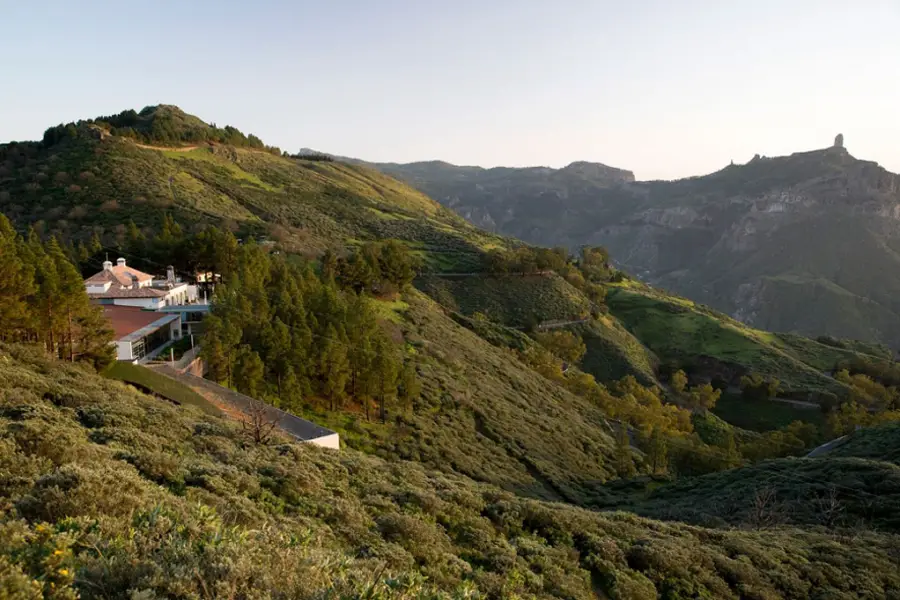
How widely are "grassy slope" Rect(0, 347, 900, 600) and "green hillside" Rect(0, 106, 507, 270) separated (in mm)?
50979

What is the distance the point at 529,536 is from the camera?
517 inches

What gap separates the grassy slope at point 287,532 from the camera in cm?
539

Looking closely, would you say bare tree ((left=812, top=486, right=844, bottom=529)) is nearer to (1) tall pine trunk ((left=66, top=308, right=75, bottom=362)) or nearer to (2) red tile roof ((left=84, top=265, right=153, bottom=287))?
(1) tall pine trunk ((left=66, top=308, right=75, bottom=362))

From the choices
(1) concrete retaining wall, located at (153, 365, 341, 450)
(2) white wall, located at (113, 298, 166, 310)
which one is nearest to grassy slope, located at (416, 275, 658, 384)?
(2) white wall, located at (113, 298, 166, 310)

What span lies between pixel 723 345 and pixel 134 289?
79249mm

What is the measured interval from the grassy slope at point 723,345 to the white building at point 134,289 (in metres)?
69.4

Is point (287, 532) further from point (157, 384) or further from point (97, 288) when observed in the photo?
point (97, 288)

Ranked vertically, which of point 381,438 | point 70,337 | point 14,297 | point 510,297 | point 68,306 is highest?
point 14,297

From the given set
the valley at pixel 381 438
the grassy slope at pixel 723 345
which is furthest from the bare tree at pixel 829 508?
the grassy slope at pixel 723 345

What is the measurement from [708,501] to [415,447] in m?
13.6

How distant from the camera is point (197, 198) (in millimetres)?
76188

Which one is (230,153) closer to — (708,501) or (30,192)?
(30,192)

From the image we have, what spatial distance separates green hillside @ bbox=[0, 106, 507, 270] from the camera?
64.0m

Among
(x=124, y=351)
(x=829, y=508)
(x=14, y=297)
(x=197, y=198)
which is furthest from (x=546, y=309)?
(x=14, y=297)
